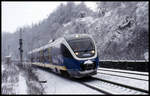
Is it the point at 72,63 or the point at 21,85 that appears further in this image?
the point at 72,63

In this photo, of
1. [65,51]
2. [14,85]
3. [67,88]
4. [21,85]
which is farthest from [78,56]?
[14,85]

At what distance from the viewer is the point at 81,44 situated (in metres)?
15.7

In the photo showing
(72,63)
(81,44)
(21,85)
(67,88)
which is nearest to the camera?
(67,88)

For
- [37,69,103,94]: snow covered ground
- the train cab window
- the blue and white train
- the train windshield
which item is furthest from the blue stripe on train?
[37,69,103,94]: snow covered ground

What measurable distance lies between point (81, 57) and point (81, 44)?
1.14 metres

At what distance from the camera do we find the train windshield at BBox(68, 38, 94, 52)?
1535 centimetres

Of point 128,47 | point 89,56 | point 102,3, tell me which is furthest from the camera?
point 102,3

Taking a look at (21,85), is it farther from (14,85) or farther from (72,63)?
(72,63)

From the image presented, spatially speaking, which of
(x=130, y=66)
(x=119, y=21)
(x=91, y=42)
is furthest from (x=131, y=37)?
(x=91, y=42)

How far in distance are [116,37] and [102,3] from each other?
1287 centimetres

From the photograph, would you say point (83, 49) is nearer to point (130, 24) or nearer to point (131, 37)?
point (131, 37)

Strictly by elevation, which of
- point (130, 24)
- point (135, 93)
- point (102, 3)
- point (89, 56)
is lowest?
point (135, 93)

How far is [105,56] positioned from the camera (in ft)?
132

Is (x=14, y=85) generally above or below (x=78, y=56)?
below
